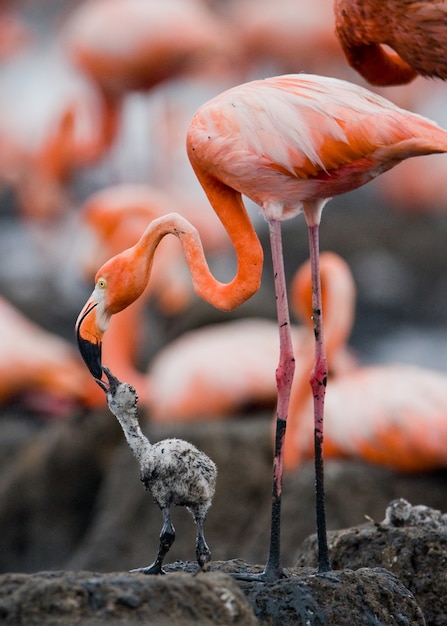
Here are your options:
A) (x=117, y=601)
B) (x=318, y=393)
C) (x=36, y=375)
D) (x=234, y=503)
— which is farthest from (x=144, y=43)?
(x=117, y=601)

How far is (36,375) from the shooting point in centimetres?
1084

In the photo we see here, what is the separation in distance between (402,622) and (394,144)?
5.14 feet

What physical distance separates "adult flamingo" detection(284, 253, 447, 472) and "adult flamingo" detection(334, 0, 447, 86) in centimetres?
224

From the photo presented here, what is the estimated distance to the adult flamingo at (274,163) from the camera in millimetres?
4574

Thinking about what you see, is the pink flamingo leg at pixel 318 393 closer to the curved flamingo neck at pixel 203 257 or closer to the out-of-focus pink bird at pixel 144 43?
the curved flamingo neck at pixel 203 257

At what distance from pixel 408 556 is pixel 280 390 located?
779mm

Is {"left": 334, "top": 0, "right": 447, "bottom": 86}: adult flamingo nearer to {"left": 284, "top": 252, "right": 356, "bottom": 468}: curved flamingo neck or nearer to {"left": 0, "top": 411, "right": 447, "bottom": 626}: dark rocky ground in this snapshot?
{"left": 0, "top": 411, "right": 447, "bottom": 626}: dark rocky ground

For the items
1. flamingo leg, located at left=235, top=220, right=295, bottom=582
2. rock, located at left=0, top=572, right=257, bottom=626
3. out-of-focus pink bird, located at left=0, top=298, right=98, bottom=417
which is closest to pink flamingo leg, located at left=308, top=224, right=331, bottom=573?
flamingo leg, located at left=235, top=220, right=295, bottom=582

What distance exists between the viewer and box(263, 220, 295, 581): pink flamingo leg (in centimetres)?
454

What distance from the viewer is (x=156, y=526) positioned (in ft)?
26.2

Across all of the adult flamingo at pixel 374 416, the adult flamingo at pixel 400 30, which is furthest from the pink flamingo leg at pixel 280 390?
Result: the adult flamingo at pixel 374 416

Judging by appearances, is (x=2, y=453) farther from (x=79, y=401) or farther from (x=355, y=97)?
(x=355, y=97)

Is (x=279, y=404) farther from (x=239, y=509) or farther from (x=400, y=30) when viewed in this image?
(x=239, y=509)

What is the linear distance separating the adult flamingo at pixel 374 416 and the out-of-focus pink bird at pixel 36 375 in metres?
3.35
